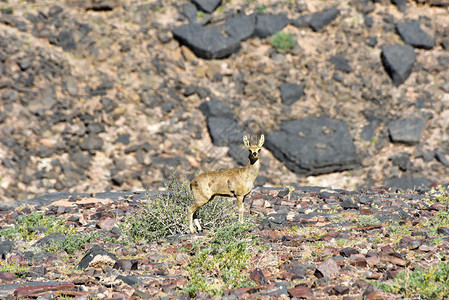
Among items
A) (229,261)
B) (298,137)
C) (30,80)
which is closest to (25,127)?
(30,80)

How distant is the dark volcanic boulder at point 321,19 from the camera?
1004 inches

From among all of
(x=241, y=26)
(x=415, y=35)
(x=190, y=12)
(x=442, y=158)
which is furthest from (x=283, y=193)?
(x=415, y=35)

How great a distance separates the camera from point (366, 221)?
10.4 metres

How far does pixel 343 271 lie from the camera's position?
804cm

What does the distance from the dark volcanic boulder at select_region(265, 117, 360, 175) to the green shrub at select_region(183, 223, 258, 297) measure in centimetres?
1245

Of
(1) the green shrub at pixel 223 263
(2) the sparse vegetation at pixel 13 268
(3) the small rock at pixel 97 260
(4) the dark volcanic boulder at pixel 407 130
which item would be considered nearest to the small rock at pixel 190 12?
(4) the dark volcanic boulder at pixel 407 130

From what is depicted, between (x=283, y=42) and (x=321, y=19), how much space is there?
241 centimetres

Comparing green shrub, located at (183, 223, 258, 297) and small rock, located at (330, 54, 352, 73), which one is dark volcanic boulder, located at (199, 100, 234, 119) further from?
green shrub, located at (183, 223, 258, 297)

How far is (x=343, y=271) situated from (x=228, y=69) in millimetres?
17051

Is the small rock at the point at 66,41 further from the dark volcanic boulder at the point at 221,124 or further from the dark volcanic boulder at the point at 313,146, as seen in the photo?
the dark volcanic boulder at the point at 313,146

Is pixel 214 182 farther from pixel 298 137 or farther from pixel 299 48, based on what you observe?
pixel 299 48

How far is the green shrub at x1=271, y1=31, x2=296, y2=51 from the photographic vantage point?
24.5 m

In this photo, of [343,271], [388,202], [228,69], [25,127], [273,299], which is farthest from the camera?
[228,69]

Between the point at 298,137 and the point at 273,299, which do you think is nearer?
the point at 273,299
